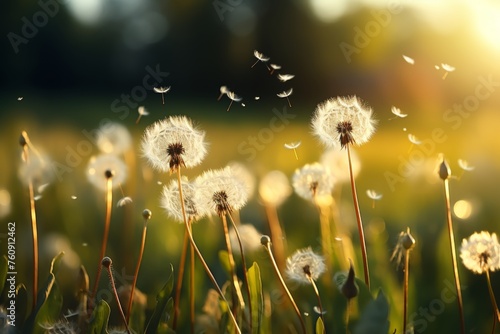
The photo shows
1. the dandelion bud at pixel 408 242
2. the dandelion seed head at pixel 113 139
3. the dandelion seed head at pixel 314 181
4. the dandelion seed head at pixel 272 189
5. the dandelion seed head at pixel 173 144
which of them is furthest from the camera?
the dandelion seed head at pixel 113 139

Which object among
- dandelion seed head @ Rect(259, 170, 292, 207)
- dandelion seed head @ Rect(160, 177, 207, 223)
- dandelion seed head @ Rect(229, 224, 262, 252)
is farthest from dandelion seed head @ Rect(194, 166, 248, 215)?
dandelion seed head @ Rect(259, 170, 292, 207)

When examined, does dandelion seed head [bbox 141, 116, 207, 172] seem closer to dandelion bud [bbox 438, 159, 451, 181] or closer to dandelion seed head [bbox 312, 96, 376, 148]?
dandelion seed head [bbox 312, 96, 376, 148]

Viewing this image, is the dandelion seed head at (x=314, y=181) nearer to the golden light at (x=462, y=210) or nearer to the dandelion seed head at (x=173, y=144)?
the dandelion seed head at (x=173, y=144)

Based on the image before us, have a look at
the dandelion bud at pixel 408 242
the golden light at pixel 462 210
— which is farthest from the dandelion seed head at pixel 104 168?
the golden light at pixel 462 210

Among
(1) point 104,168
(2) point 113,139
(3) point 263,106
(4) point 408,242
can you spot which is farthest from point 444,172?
(3) point 263,106

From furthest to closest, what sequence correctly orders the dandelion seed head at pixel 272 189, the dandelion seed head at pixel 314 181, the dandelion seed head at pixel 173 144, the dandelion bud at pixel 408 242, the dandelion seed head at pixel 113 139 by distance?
the dandelion seed head at pixel 113 139 < the dandelion seed head at pixel 272 189 < the dandelion seed head at pixel 314 181 < the dandelion seed head at pixel 173 144 < the dandelion bud at pixel 408 242

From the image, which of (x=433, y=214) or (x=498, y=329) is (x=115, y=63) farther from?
(x=498, y=329)
